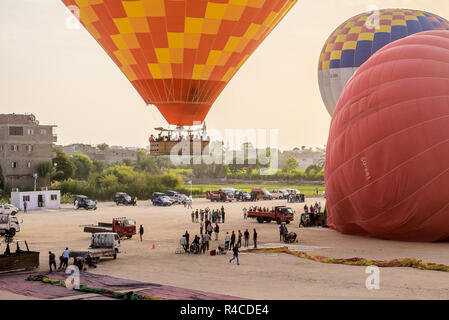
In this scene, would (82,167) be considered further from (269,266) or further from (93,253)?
(269,266)

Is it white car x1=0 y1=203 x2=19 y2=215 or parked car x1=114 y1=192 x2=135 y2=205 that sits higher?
parked car x1=114 y1=192 x2=135 y2=205

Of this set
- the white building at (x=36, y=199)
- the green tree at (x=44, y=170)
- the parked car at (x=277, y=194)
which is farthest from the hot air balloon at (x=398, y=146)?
the green tree at (x=44, y=170)

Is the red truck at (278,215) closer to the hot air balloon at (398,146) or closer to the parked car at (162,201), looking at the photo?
the hot air balloon at (398,146)

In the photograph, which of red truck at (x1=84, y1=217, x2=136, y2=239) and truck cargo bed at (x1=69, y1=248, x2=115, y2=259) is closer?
truck cargo bed at (x1=69, y1=248, x2=115, y2=259)

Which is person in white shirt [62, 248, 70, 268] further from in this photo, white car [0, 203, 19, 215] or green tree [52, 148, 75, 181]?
green tree [52, 148, 75, 181]

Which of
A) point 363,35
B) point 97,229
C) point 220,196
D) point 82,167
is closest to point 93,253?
point 97,229

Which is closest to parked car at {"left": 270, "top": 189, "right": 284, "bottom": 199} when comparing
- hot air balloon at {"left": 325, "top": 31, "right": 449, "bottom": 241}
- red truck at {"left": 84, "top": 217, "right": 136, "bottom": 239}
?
hot air balloon at {"left": 325, "top": 31, "right": 449, "bottom": 241}

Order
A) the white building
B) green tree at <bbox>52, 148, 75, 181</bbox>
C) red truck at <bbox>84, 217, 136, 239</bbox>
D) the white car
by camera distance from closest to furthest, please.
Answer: red truck at <bbox>84, 217, 136, 239</bbox> → the white car → the white building → green tree at <bbox>52, 148, 75, 181</bbox>
